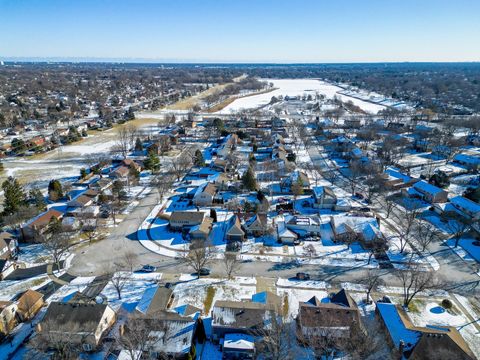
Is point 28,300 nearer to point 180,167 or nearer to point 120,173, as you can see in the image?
point 120,173

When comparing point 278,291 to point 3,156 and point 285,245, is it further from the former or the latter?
point 3,156

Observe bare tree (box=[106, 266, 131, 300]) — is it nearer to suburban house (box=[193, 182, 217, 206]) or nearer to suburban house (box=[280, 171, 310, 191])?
suburban house (box=[193, 182, 217, 206])

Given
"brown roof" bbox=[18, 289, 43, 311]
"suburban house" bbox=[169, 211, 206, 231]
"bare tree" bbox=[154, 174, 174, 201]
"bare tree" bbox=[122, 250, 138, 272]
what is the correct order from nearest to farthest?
"brown roof" bbox=[18, 289, 43, 311], "bare tree" bbox=[122, 250, 138, 272], "suburban house" bbox=[169, 211, 206, 231], "bare tree" bbox=[154, 174, 174, 201]

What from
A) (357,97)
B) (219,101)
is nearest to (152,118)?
(219,101)

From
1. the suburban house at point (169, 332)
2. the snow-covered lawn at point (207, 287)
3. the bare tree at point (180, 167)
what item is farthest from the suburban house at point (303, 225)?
the bare tree at point (180, 167)

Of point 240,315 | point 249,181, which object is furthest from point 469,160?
point 240,315

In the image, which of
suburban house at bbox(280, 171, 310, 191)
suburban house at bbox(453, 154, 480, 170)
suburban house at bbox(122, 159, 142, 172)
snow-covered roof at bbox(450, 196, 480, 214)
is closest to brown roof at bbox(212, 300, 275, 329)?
suburban house at bbox(280, 171, 310, 191)
